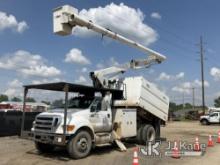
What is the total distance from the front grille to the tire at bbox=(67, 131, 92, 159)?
3.00ft

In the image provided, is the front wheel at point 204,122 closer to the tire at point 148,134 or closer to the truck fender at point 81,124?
the tire at point 148,134

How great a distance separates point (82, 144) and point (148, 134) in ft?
16.3

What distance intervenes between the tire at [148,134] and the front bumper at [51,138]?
→ 17.5 ft

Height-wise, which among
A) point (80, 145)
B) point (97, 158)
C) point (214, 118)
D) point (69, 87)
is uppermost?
point (69, 87)

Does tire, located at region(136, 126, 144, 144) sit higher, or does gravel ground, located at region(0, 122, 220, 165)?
tire, located at region(136, 126, 144, 144)

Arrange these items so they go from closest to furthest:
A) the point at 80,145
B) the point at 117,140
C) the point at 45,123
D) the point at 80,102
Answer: the point at 80,145
the point at 45,123
the point at 80,102
the point at 117,140

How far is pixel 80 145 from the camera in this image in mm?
11422

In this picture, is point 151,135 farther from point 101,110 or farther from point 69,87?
point 69,87

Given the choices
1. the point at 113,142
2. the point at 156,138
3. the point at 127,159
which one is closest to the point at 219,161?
the point at 127,159

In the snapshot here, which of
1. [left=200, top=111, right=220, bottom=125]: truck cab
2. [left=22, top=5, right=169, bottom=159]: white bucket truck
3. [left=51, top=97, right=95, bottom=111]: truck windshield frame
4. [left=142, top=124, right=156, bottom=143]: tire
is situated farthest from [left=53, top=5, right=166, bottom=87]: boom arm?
[left=200, top=111, right=220, bottom=125]: truck cab

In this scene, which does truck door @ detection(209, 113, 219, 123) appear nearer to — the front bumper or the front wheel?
the front wheel

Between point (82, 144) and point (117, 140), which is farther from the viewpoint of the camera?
point (117, 140)

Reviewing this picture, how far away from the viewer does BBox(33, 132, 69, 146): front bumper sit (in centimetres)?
1087

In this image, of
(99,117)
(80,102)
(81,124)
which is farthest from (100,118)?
(81,124)
